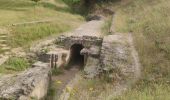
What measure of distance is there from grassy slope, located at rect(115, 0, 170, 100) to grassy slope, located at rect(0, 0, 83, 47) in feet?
12.9

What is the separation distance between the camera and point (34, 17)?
27.2 metres

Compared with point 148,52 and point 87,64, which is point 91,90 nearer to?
point 148,52

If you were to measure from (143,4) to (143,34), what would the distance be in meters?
8.98

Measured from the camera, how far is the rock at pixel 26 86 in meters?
15.0

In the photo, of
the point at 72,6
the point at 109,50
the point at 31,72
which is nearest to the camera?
the point at 31,72

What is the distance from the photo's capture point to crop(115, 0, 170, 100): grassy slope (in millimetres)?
15090

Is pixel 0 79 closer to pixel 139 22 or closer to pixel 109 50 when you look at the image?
pixel 109 50

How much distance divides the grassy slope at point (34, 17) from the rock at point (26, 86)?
6228 millimetres

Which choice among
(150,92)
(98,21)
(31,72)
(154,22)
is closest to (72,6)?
(98,21)

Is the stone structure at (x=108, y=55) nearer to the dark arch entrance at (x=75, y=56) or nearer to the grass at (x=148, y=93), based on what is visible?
the dark arch entrance at (x=75, y=56)

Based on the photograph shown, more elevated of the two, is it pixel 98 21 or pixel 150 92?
pixel 98 21

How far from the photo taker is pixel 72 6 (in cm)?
3509

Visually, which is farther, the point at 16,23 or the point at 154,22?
the point at 16,23

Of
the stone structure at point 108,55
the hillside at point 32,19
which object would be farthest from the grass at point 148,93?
the hillside at point 32,19
